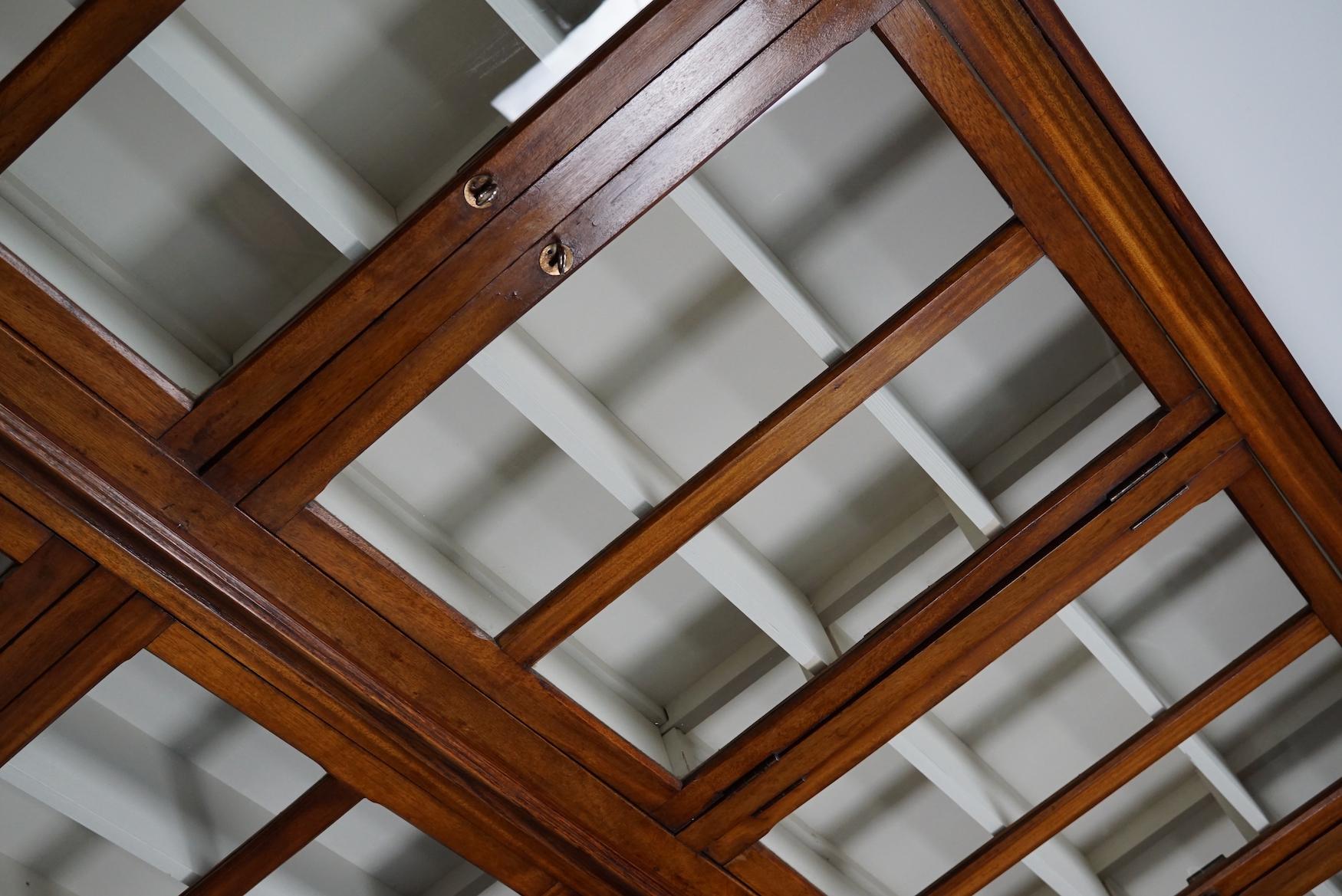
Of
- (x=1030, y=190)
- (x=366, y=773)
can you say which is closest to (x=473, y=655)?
(x=366, y=773)

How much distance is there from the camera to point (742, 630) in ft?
4.42

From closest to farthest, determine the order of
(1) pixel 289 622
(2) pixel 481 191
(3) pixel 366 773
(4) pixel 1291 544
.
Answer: (2) pixel 481 191
(1) pixel 289 622
(3) pixel 366 773
(4) pixel 1291 544

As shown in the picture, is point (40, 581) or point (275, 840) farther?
point (275, 840)

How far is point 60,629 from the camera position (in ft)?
3.87

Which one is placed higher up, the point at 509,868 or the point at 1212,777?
the point at 509,868

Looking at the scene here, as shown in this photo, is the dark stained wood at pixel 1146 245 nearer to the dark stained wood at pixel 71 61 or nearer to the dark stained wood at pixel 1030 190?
the dark stained wood at pixel 1030 190

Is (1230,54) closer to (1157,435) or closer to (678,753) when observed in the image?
(1157,435)

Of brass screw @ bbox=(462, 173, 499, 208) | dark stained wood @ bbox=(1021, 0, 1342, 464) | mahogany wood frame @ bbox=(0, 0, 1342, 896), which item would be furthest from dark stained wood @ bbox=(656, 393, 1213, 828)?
brass screw @ bbox=(462, 173, 499, 208)

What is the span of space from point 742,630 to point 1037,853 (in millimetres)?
674

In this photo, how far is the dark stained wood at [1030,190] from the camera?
44.9 inches

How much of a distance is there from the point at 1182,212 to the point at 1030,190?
0.20 m

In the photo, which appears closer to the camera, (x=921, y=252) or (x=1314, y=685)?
(x=921, y=252)

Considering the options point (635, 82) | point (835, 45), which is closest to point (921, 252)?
point (835, 45)

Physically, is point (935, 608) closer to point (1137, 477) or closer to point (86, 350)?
point (1137, 477)
